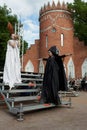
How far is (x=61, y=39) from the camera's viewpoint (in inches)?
1135

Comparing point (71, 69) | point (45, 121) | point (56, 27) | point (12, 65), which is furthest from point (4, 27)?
point (45, 121)

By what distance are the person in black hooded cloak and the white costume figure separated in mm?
1086

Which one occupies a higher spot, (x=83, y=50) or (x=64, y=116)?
(x=83, y=50)

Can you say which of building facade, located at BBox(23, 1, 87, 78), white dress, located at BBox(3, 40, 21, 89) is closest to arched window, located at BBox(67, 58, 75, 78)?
building facade, located at BBox(23, 1, 87, 78)

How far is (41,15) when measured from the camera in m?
29.7

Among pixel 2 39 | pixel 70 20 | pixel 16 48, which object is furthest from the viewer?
pixel 70 20

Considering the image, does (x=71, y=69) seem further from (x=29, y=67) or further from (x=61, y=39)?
(x=29, y=67)

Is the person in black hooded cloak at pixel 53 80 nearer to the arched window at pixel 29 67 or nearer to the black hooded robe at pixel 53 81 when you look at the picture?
the black hooded robe at pixel 53 81

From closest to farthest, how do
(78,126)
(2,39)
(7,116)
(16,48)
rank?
(78,126)
(7,116)
(16,48)
(2,39)

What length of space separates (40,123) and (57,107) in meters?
2.46

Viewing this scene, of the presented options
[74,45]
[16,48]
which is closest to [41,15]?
[74,45]

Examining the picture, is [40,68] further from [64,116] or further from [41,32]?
[64,116]

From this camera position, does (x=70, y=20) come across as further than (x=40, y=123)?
Yes

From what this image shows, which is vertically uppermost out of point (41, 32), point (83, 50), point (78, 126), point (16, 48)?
point (41, 32)
